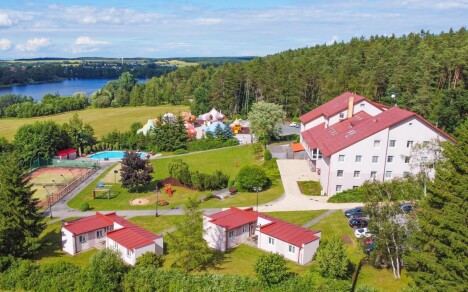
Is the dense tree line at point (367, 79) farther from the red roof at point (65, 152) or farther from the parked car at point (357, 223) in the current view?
the red roof at point (65, 152)

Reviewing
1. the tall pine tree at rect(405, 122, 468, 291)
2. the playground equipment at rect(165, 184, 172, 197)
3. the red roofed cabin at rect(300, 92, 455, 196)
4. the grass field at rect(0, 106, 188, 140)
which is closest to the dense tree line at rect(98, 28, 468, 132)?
the grass field at rect(0, 106, 188, 140)

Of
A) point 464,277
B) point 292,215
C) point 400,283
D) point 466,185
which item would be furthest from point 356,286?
point 292,215

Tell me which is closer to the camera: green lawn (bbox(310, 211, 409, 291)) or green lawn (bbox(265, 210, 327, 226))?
green lawn (bbox(310, 211, 409, 291))

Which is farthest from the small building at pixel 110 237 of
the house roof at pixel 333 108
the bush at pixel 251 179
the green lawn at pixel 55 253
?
the house roof at pixel 333 108

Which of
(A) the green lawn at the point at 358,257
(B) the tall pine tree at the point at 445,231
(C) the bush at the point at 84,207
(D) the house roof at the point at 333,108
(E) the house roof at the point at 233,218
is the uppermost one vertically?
(D) the house roof at the point at 333,108

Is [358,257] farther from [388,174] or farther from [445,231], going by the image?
[388,174]

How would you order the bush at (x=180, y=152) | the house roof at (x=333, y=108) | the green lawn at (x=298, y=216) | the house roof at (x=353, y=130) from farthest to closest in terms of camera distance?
the bush at (x=180, y=152), the house roof at (x=333, y=108), the house roof at (x=353, y=130), the green lawn at (x=298, y=216)

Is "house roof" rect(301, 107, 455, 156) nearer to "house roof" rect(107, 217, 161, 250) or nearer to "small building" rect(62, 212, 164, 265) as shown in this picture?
"house roof" rect(107, 217, 161, 250)

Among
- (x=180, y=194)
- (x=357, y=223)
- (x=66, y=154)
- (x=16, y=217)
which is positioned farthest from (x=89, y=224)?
(x=66, y=154)
